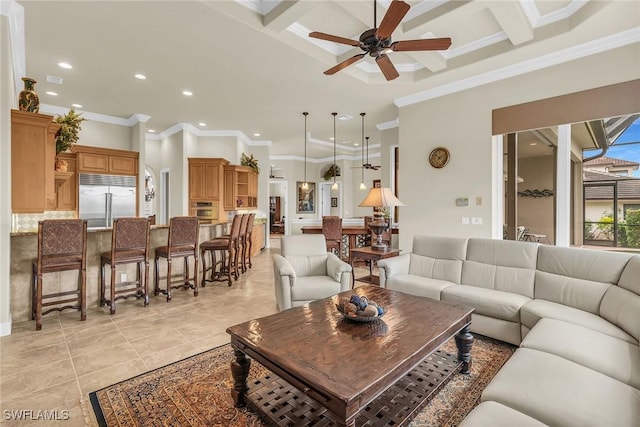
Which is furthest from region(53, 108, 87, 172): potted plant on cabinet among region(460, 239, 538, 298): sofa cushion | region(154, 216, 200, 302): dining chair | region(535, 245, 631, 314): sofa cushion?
region(535, 245, 631, 314): sofa cushion

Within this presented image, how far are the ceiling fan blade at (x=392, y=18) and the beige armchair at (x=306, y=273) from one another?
2282 mm

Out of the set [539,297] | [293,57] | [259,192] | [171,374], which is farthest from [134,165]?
[539,297]

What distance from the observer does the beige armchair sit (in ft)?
10.6

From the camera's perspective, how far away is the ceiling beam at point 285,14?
9.45ft

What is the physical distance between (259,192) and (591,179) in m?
7.05

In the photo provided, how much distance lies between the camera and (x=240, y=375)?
186 cm

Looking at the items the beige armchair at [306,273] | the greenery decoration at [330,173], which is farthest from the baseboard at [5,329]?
the greenery decoration at [330,173]

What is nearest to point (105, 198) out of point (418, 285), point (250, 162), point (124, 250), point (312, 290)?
point (250, 162)

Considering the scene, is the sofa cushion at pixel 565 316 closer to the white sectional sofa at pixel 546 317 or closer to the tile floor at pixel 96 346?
the white sectional sofa at pixel 546 317

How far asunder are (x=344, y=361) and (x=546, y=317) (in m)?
1.88

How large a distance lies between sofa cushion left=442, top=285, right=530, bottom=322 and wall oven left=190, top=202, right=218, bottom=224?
18.4 feet

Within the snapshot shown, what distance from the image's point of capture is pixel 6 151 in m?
2.98

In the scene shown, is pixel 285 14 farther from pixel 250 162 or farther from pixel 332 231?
pixel 250 162

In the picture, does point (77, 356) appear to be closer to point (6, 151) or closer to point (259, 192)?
point (6, 151)
